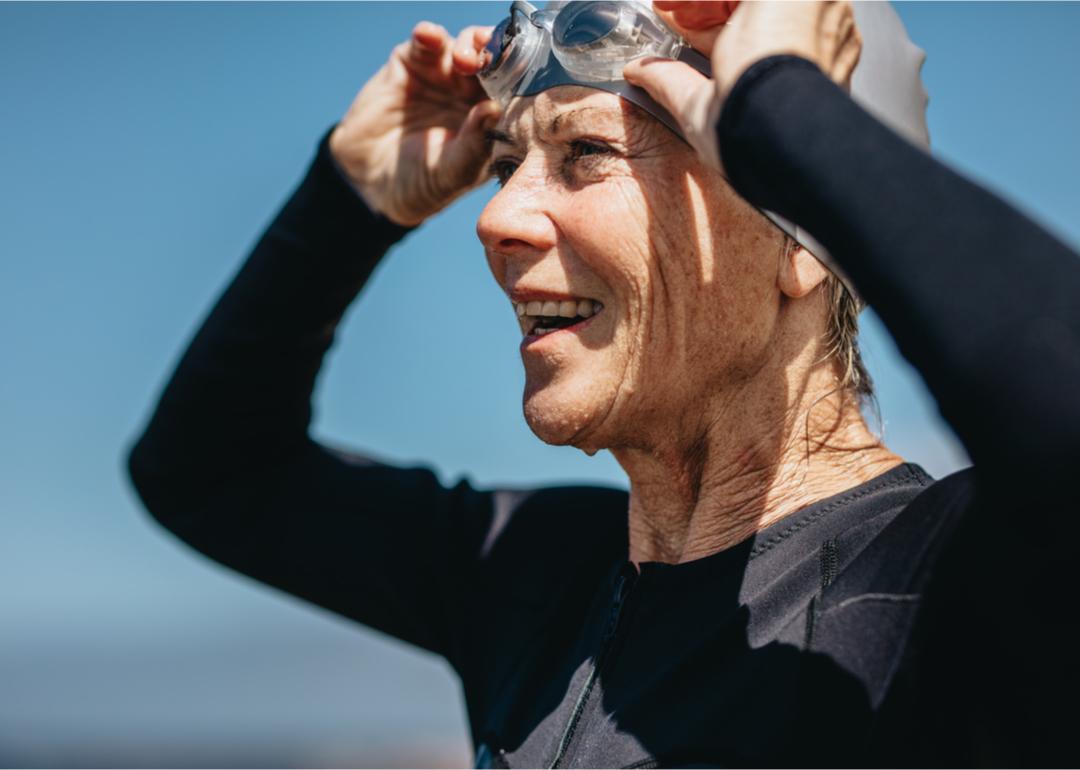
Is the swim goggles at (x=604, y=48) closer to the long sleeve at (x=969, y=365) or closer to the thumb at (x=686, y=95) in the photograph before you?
the thumb at (x=686, y=95)

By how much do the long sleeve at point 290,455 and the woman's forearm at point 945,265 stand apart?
1769 millimetres

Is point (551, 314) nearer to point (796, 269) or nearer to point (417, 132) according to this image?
point (796, 269)

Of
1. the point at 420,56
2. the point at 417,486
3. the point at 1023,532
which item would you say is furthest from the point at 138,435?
the point at 1023,532

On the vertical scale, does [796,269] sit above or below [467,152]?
below

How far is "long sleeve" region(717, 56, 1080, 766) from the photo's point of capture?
1.28 m

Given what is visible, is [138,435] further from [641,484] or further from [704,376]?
[704,376]

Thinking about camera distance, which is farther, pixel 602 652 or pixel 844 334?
pixel 844 334

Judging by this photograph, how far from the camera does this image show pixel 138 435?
11.1 feet

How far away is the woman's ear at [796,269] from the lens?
7.28 feet

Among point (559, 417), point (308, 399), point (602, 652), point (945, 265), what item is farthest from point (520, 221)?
point (308, 399)

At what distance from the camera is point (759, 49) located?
159 centimetres

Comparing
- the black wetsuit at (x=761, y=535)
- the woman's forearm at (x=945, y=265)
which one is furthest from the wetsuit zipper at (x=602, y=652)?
the woman's forearm at (x=945, y=265)

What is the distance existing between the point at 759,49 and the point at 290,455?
7.09ft

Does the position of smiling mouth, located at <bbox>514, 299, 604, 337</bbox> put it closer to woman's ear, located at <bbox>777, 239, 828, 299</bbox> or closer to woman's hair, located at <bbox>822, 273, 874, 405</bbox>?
woman's ear, located at <bbox>777, 239, 828, 299</bbox>
